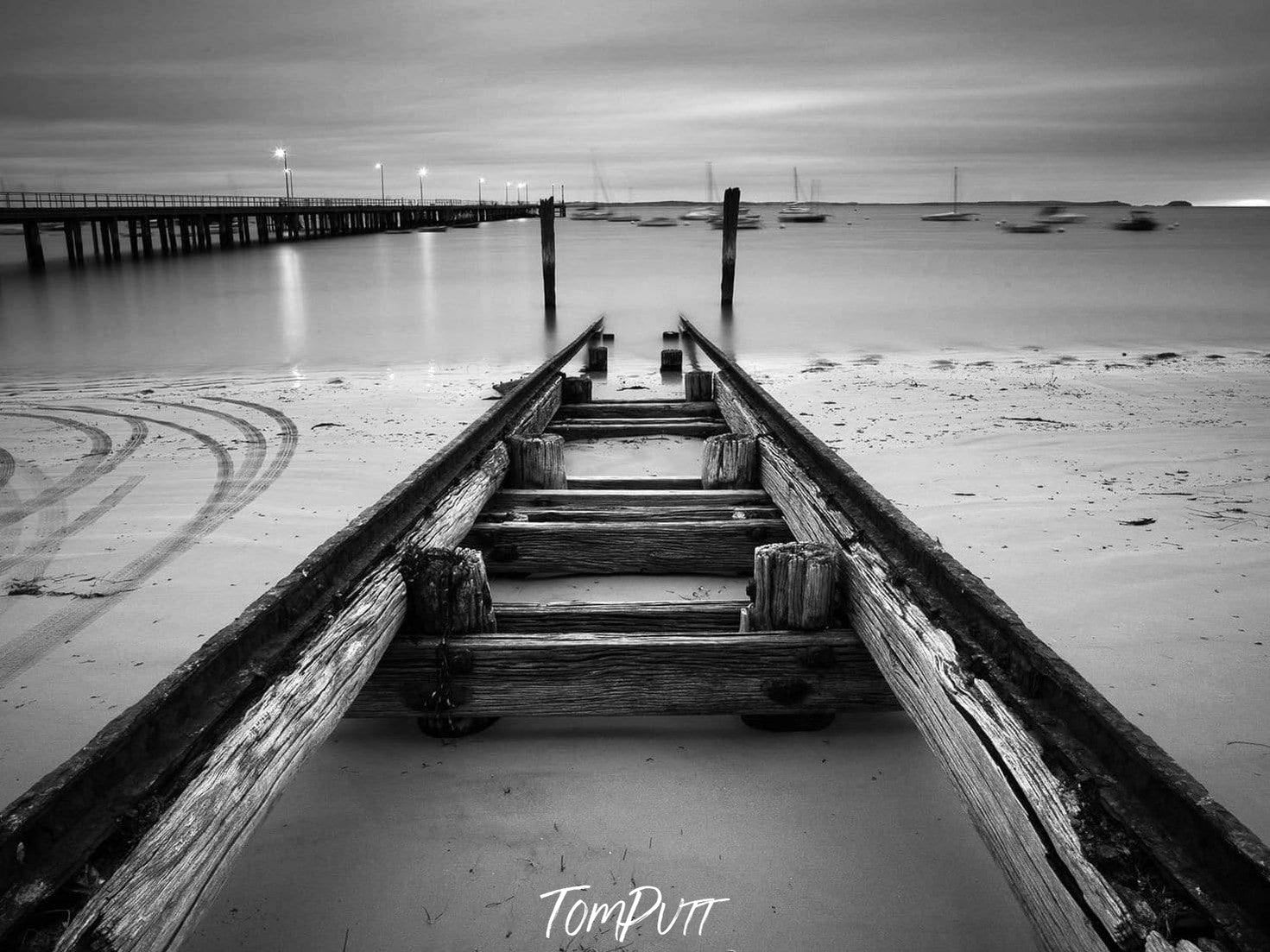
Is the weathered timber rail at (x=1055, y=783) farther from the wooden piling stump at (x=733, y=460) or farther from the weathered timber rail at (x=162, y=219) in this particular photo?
the weathered timber rail at (x=162, y=219)

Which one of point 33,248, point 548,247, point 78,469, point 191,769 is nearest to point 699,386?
point 78,469

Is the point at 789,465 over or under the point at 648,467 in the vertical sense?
over

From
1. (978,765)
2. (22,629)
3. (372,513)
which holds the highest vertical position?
(372,513)

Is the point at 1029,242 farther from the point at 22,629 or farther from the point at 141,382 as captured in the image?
the point at 22,629

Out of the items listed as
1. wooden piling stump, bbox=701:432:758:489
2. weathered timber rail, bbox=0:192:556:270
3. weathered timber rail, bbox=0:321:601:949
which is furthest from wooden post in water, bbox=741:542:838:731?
weathered timber rail, bbox=0:192:556:270

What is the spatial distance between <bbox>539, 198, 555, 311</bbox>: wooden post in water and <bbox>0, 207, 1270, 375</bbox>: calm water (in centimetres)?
67

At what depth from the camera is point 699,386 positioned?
7.69 m

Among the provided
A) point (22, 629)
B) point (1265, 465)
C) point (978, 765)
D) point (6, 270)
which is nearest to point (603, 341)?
point (1265, 465)

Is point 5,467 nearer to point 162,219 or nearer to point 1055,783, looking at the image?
point 1055,783

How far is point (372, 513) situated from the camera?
2686mm

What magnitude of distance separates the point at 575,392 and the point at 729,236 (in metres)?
12.0

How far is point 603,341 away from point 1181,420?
9088mm

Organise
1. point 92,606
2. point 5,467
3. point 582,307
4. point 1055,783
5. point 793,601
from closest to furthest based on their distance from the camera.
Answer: point 1055,783, point 793,601, point 92,606, point 5,467, point 582,307

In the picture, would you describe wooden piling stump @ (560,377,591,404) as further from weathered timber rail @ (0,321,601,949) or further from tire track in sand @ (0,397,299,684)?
weathered timber rail @ (0,321,601,949)
